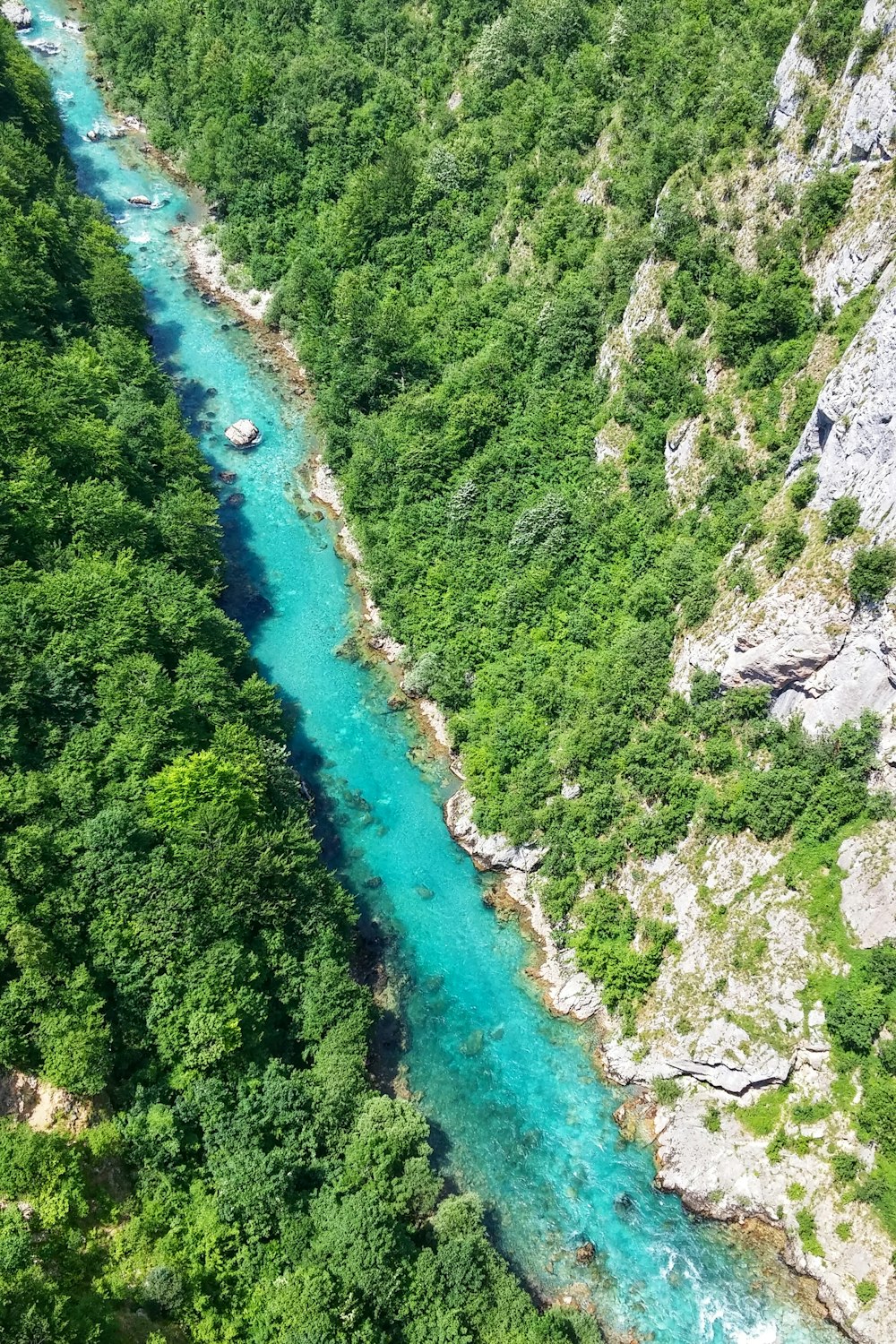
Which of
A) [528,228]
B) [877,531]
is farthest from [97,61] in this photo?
[877,531]

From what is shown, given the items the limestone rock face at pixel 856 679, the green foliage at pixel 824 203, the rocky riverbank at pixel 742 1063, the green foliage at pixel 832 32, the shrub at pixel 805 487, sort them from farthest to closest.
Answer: the green foliage at pixel 832 32
the green foliage at pixel 824 203
the shrub at pixel 805 487
the limestone rock face at pixel 856 679
the rocky riverbank at pixel 742 1063

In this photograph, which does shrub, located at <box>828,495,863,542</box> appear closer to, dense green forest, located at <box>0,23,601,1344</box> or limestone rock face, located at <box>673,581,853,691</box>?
limestone rock face, located at <box>673,581,853,691</box>

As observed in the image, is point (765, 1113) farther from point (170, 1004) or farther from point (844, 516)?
point (844, 516)

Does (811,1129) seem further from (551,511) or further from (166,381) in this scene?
(166,381)

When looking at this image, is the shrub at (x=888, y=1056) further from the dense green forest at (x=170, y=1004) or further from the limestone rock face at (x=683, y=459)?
the limestone rock face at (x=683, y=459)

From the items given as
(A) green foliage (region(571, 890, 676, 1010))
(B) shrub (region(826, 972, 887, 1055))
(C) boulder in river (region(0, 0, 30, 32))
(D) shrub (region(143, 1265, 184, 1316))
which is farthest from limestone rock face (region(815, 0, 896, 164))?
(C) boulder in river (region(0, 0, 30, 32))

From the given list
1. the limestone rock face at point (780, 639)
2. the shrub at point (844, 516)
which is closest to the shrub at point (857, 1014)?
the limestone rock face at point (780, 639)
